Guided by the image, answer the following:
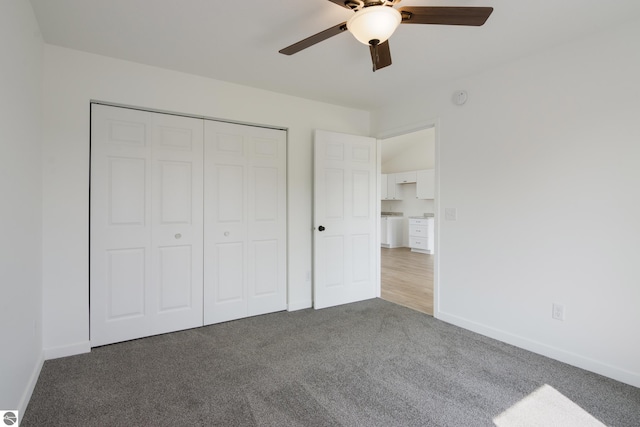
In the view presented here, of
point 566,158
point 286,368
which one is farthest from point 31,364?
point 566,158

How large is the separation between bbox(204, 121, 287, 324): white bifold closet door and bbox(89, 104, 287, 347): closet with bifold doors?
0.03 feet

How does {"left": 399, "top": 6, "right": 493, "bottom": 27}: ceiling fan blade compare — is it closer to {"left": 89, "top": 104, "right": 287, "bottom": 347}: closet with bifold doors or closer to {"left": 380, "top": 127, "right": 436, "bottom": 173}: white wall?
{"left": 89, "top": 104, "right": 287, "bottom": 347}: closet with bifold doors

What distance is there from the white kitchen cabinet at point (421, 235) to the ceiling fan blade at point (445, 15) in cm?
600

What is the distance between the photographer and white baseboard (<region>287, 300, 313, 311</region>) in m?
3.51

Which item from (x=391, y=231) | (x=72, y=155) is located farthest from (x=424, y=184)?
(x=72, y=155)

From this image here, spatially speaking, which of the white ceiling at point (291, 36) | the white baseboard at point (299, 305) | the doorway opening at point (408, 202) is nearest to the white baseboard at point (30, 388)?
the white baseboard at point (299, 305)

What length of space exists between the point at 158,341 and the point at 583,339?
11.1ft

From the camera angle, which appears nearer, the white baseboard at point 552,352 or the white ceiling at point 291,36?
the white ceiling at point 291,36

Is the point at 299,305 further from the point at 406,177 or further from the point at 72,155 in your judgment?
Result: the point at 406,177

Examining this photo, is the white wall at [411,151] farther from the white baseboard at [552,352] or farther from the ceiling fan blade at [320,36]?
the ceiling fan blade at [320,36]

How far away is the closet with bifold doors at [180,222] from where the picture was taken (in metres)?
2.61

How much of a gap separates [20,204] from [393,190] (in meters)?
7.75

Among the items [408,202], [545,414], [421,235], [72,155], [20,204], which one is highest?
[72,155]

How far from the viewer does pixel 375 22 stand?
160cm
